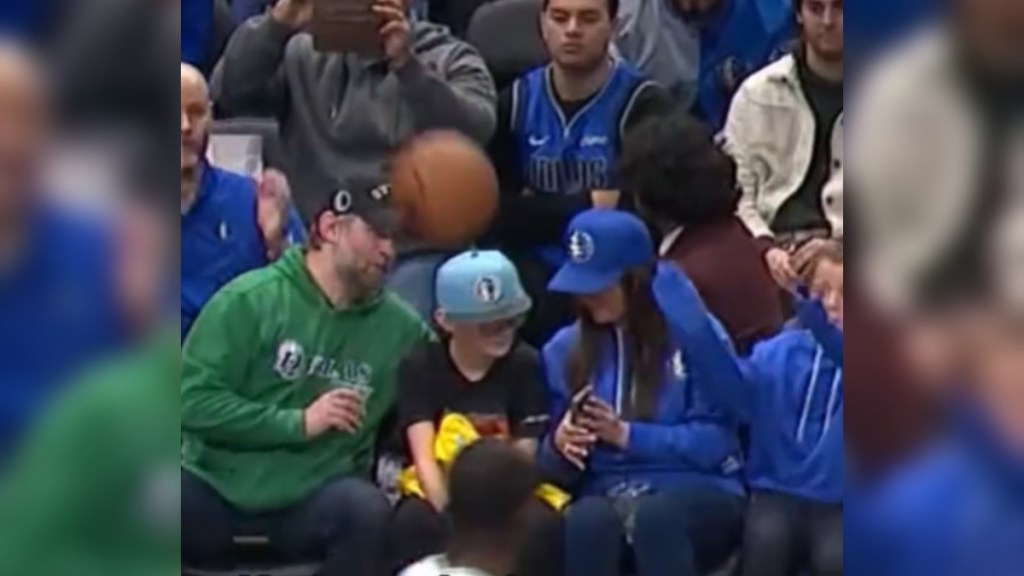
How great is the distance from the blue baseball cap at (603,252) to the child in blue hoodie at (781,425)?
5 cm

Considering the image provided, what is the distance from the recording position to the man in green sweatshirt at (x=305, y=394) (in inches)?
100

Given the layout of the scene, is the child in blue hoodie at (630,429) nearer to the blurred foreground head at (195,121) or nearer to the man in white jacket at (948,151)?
the blurred foreground head at (195,121)

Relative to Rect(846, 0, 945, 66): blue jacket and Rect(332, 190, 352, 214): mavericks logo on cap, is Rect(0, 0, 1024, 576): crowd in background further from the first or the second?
Rect(846, 0, 945, 66): blue jacket

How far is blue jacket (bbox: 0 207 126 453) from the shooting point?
2.84ft

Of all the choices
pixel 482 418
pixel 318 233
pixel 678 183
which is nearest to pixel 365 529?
pixel 482 418

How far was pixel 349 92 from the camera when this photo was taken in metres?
2.78

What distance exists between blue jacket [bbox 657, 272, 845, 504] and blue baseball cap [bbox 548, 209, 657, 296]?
2.2 inches

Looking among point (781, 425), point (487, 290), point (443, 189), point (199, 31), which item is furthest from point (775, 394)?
point (199, 31)

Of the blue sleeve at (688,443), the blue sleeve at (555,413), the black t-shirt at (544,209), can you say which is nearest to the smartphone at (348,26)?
the black t-shirt at (544,209)

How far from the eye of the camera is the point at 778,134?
2.69 metres

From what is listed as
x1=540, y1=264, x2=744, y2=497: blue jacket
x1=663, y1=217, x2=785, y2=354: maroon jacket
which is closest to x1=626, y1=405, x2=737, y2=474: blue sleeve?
x1=540, y1=264, x2=744, y2=497: blue jacket

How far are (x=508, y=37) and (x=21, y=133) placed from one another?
2.14 meters

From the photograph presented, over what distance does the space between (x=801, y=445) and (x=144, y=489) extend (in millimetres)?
1656

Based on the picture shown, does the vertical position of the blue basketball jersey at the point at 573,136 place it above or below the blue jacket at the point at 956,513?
above
